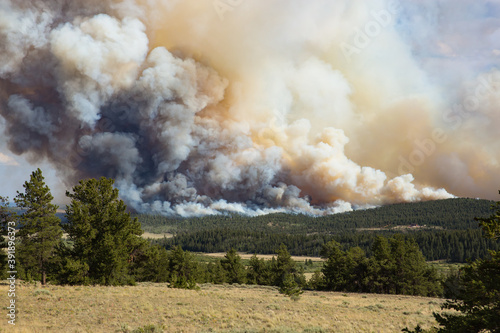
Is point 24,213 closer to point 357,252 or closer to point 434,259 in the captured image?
point 357,252

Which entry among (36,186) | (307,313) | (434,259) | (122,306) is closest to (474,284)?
(307,313)

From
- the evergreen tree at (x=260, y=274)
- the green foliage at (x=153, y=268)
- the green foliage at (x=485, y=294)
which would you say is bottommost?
the evergreen tree at (x=260, y=274)

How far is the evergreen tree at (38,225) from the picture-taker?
36875mm

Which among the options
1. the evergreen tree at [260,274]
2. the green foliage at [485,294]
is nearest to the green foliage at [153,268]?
the evergreen tree at [260,274]

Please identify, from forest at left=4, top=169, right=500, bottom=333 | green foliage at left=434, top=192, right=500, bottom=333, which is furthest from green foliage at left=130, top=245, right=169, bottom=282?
green foliage at left=434, top=192, right=500, bottom=333

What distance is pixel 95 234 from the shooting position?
38.9 metres

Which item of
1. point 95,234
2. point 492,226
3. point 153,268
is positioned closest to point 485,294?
point 492,226

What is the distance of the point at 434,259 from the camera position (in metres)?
174

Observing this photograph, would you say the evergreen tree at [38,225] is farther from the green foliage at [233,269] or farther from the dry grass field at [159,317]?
the green foliage at [233,269]

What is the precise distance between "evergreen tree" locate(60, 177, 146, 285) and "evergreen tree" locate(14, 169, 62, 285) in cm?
183

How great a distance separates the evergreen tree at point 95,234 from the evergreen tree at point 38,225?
183 centimetres

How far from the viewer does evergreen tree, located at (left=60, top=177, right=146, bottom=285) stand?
37.2m

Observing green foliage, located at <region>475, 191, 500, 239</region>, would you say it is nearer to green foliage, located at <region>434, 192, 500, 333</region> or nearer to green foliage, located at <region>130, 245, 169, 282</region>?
green foliage, located at <region>434, 192, 500, 333</region>

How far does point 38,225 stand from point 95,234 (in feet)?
21.0
